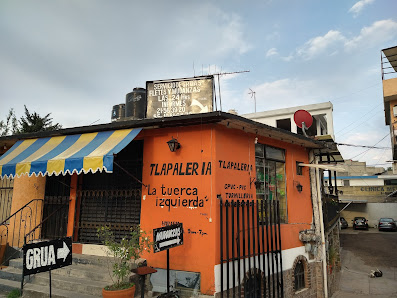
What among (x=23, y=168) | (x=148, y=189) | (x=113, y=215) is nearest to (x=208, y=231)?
(x=148, y=189)

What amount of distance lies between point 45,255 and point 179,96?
21.0 ft

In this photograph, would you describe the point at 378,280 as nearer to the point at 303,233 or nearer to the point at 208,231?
the point at 303,233

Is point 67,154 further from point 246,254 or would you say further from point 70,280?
point 246,254

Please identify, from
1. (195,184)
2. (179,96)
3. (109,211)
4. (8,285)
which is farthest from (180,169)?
(8,285)

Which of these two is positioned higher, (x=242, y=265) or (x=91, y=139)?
(x=91, y=139)

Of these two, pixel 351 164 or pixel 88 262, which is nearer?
pixel 88 262

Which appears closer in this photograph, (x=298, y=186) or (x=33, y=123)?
(x=298, y=186)

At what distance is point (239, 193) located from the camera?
7.01 metres

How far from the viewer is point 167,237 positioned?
214 inches

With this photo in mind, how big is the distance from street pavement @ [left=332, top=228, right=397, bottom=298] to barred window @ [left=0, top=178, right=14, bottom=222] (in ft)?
43.4

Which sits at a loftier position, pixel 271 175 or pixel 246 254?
pixel 271 175

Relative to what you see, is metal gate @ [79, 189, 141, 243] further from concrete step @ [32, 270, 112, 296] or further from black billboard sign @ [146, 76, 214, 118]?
black billboard sign @ [146, 76, 214, 118]

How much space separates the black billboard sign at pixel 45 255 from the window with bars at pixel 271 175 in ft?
16.1

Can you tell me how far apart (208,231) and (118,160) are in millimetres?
3436
